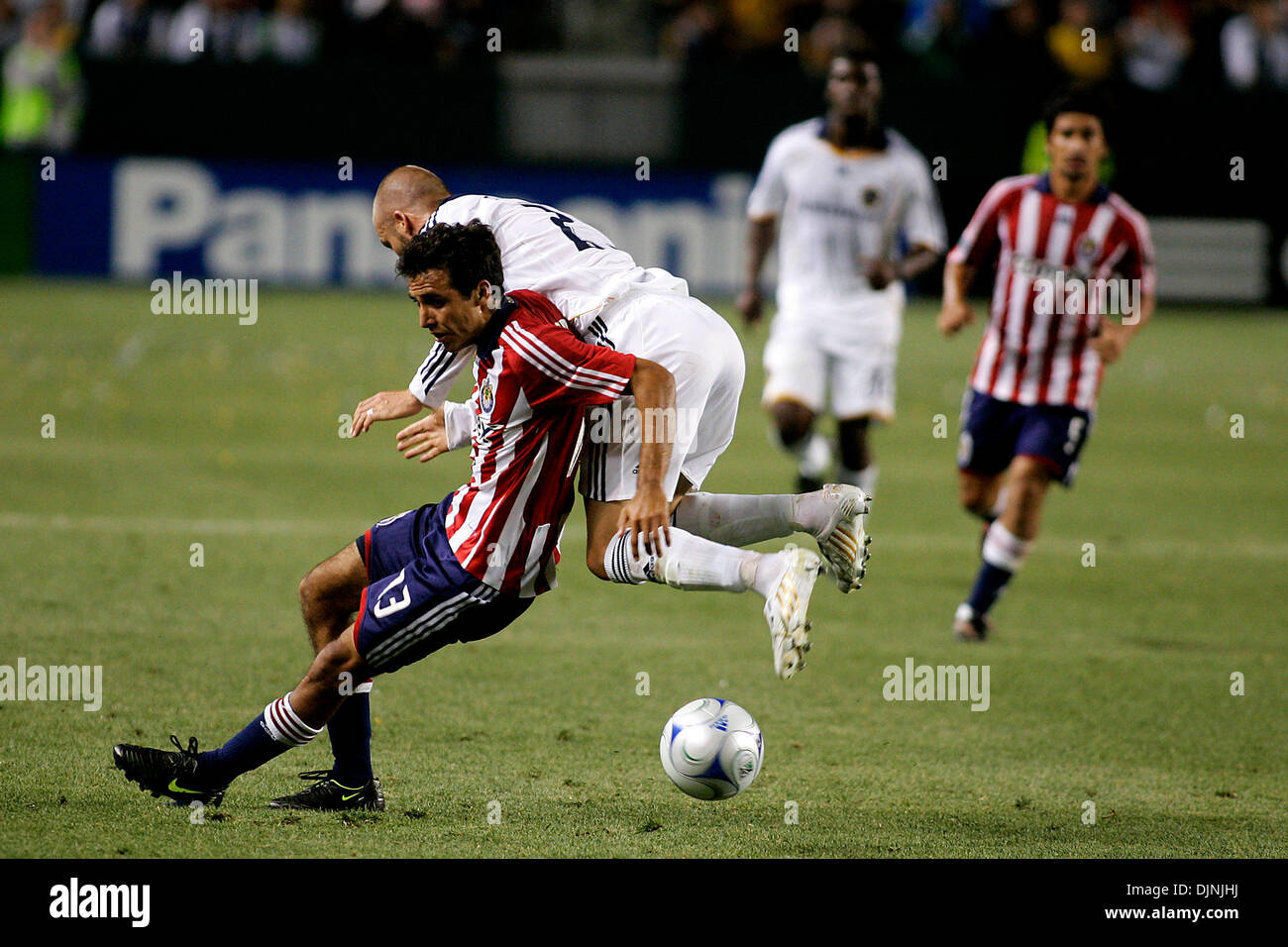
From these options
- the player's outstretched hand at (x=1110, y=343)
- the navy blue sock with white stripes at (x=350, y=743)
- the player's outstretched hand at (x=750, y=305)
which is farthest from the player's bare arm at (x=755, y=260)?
the navy blue sock with white stripes at (x=350, y=743)

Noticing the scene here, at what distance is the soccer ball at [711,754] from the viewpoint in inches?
183

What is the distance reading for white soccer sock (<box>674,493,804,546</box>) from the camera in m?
5.11

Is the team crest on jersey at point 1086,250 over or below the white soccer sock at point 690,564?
over

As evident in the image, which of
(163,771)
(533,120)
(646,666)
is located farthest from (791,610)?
(533,120)

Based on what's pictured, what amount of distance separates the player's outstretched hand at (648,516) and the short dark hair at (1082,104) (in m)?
3.19

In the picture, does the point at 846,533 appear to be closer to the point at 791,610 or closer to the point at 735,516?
the point at 735,516

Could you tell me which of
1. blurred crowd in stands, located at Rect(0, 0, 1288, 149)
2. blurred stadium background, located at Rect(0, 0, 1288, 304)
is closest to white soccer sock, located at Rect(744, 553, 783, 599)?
blurred stadium background, located at Rect(0, 0, 1288, 304)

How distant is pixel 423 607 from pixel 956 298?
12.0ft

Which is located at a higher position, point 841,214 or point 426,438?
point 841,214

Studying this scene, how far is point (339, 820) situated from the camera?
14.7ft

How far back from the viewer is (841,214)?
9.16m

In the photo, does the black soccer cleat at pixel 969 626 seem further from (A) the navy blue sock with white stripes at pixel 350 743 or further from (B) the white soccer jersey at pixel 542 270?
(A) the navy blue sock with white stripes at pixel 350 743

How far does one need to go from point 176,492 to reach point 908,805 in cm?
579

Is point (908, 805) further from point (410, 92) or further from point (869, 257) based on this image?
point (410, 92)
